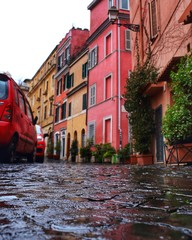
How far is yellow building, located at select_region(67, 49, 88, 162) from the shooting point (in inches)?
1096

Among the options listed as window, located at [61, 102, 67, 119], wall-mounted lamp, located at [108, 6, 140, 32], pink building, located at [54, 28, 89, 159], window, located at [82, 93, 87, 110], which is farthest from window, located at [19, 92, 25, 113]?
window, located at [61, 102, 67, 119]

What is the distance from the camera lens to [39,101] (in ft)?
154

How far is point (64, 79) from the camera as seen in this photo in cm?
3512

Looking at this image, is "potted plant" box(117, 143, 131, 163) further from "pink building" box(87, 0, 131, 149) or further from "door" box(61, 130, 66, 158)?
"door" box(61, 130, 66, 158)

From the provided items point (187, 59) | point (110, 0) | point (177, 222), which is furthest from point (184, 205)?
point (110, 0)

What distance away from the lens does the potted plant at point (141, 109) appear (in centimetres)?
1312

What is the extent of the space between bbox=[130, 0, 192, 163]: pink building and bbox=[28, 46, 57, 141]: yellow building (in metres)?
25.7

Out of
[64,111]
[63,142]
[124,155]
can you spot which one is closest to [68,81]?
[64,111]

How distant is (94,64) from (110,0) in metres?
5.01

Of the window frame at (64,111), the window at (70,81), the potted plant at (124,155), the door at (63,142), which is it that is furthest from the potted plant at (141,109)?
the window frame at (64,111)

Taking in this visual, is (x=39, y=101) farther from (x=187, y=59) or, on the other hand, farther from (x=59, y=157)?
(x=187, y=59)

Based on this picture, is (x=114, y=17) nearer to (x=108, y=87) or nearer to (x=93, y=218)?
(x=108, y=87)

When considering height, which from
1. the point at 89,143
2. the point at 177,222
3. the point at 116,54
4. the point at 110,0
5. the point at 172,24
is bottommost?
the point at 177,222

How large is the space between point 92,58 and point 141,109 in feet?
44.4
